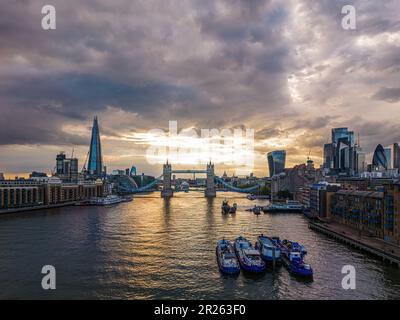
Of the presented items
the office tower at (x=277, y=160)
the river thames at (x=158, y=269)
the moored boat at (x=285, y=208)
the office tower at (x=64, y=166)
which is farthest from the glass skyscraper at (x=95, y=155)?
the river thames at (x=158, y=269)

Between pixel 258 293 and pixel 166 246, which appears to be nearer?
pixel 258 293

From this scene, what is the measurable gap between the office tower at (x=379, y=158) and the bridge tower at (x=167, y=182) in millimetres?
76237

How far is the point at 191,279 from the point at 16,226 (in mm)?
29158

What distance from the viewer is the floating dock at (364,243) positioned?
22.1 meters

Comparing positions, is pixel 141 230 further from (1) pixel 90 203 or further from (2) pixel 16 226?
(1) pixel 90 203

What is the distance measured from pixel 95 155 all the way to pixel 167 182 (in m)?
45.4

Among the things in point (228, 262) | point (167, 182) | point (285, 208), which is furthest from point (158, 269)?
point (167, 182)

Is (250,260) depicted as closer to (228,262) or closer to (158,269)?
(228,262)

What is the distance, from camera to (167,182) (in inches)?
5002

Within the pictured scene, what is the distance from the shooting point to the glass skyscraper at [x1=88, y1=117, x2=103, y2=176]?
150500 mm

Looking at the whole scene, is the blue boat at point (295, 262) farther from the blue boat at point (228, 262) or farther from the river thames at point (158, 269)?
the blue boat at point (228, 262)

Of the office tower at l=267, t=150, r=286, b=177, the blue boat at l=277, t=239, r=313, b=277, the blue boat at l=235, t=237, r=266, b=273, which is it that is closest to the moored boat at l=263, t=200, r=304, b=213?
the blue boat at l=277, t=239, r=313, b=277

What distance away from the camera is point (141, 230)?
35.7m
